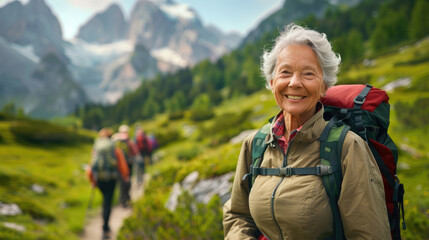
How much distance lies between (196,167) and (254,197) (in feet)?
20.6

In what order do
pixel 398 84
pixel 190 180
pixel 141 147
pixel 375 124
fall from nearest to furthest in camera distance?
pixel 375 124
pixel 190 180
pixel 141 147
pixel 398 84

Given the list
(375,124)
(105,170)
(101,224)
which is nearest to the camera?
(375,124)

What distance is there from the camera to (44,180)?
15.4 metres

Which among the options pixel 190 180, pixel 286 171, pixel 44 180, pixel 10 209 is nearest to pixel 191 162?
pixel 190 180

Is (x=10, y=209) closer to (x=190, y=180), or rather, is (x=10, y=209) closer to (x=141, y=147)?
(x=190, y=180)

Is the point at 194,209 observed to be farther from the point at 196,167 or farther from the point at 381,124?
the point at 381,124

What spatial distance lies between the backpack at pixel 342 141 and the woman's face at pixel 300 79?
0.83 feet

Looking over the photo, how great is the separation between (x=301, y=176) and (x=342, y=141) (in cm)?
40

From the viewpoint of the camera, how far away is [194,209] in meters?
6.51

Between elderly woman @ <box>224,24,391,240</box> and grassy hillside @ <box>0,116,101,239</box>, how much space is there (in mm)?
6952

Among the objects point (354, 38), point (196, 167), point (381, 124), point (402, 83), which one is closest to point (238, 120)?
point (402, 83)

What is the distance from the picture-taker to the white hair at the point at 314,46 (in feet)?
7.64

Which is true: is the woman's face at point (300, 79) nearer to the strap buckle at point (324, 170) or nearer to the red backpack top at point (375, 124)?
the red backpack top at point (375, 124)

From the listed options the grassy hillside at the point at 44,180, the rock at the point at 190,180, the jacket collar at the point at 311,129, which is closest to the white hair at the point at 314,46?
the jacket collar at the point at 311,129
